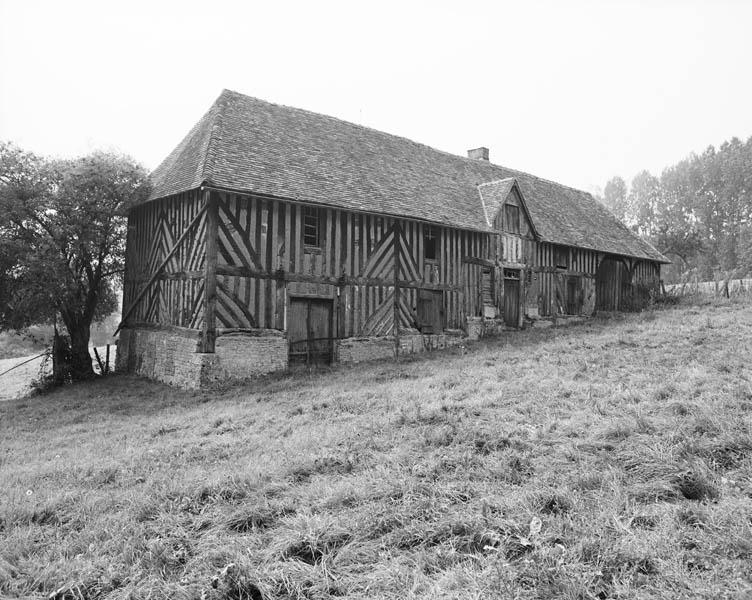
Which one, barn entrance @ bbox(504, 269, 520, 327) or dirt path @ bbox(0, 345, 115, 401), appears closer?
dirt path @ bbox(0, 345, 115, 401)

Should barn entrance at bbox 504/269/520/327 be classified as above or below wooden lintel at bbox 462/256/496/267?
below

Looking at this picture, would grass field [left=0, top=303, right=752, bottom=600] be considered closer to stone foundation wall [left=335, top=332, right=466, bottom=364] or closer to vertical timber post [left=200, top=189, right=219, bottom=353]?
vertical timber post [left=200, top=189, right=219, bottom=353]

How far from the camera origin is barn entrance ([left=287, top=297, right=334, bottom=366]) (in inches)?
549

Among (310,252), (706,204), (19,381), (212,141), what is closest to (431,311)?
(310,252)

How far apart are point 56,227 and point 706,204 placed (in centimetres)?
6574

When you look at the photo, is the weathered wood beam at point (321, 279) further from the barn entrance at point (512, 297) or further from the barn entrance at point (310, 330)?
the barn entrance at point (512, 297)

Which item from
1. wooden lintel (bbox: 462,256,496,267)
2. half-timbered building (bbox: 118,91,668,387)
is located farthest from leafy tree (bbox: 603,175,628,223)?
wooden lintel (bbox: 462,256,496,267)

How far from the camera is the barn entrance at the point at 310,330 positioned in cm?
1395

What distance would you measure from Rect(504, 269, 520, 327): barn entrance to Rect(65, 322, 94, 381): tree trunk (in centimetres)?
1444

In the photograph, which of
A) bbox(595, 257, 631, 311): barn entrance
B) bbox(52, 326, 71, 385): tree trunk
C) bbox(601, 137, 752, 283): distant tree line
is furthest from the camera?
bbox(601, 137, 752, 283): distant tree line

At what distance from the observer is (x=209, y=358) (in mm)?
12297

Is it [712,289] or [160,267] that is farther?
[712,289]

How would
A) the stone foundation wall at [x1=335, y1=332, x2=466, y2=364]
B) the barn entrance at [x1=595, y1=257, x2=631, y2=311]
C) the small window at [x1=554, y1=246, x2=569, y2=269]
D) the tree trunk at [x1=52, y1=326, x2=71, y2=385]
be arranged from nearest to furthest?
the stone foundation wall at [x1=335, y1=332, x2=466, y2=364]
the tree trunk at [x1=52, y1=326, x2=71, y2=385]
the small window at [x1=554, y1=246, x2=569, y2=269]
the barn entrance at [x1=595, y1=257, x2=631, y2=311]

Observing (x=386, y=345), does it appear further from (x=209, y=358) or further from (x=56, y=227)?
(x=56, y=227)
